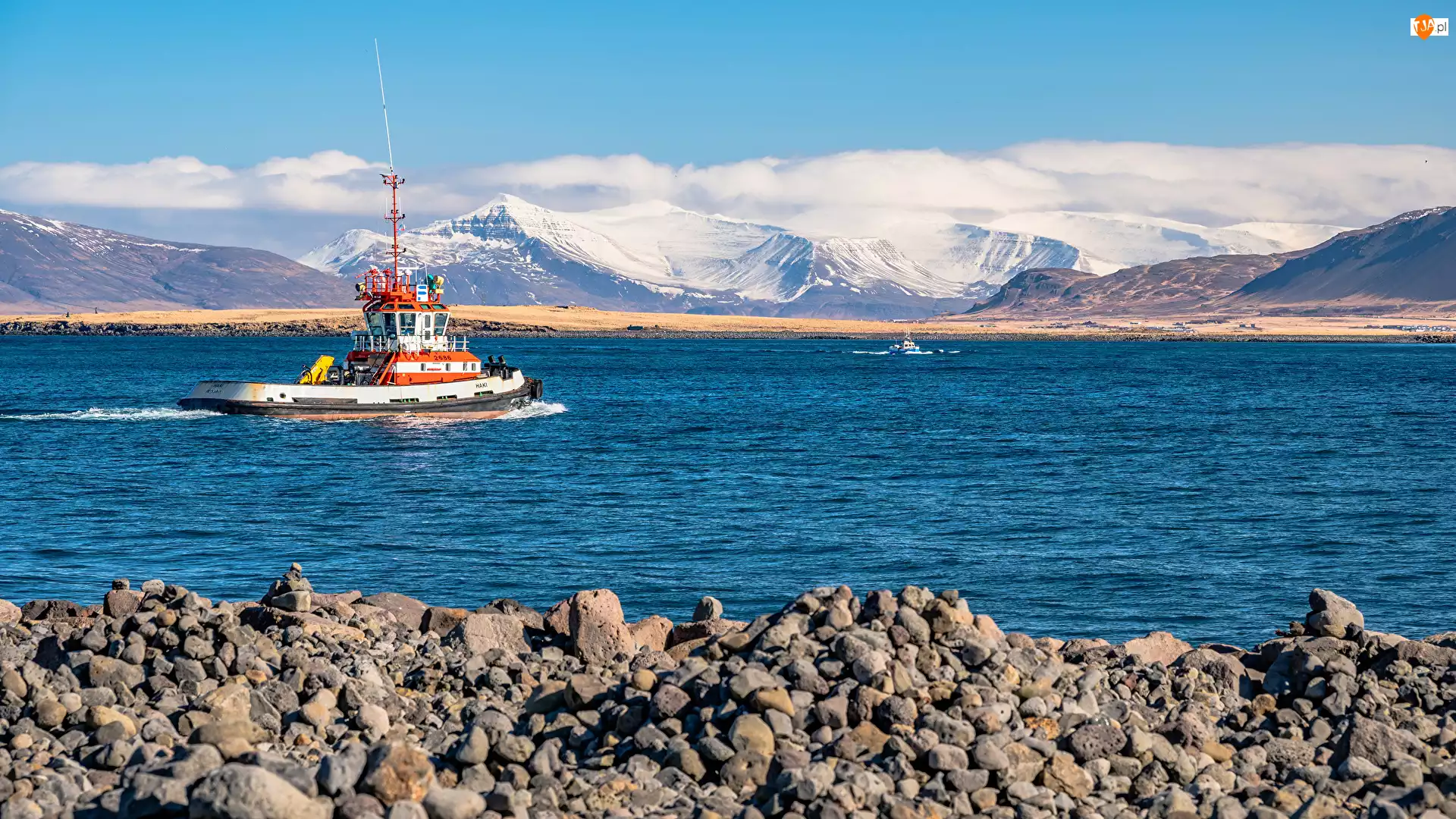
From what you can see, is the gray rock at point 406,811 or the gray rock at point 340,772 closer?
the gray rock at point 406,811

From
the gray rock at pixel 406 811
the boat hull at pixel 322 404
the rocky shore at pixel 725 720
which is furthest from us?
the boat hull at pixel 322 404

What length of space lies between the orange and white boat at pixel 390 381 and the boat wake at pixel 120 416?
1.79ft

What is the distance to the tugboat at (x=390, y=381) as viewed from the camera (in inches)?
2457

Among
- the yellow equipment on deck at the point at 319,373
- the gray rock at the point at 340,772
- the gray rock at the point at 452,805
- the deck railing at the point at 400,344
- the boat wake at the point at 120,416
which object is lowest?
the boat wake at the point at 120,416

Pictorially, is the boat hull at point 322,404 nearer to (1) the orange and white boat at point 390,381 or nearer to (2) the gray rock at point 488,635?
(1) the orange and white boat at point 390,381

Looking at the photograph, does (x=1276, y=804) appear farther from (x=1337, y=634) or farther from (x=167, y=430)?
(x=167, y=430)

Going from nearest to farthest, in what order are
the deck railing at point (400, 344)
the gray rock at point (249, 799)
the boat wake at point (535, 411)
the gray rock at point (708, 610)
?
1. the gray rock at point (249, 799)
2. the gray rock at point (708, 610)
3. the deck railing at point (400, 344)
4. the boat wake at point (535, 411)

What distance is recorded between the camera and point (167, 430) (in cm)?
5872

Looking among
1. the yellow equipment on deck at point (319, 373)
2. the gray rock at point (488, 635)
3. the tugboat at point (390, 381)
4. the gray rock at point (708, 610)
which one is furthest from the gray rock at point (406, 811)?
the yellow equipment on deck at point (319, 373)

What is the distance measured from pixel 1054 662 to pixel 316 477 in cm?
3421

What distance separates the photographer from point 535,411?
7031 cm

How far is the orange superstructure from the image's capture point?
64312 millimetres

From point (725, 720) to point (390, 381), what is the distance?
2172 inches

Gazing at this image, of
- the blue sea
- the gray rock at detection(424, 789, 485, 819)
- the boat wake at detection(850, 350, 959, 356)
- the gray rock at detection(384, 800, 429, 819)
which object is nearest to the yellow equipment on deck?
the blue sea
